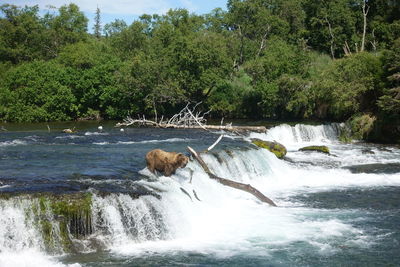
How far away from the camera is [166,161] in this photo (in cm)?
1842

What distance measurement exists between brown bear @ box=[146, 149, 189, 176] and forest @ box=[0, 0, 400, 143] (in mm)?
18014

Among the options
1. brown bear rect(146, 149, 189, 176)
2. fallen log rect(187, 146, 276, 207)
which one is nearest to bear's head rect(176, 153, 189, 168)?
brown bear rect(146, 149, 189, 176)

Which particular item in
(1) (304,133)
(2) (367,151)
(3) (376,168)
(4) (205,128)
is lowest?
(3) (376,168)

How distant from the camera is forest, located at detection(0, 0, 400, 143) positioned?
36062mm

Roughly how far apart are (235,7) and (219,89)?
1120cm

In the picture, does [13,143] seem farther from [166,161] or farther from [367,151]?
[367,151]

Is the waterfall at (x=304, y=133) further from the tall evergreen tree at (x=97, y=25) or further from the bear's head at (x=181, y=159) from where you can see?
the tall evergreen tree at (x=97, y=25)

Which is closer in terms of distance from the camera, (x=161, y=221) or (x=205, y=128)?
(x=161, y=221)

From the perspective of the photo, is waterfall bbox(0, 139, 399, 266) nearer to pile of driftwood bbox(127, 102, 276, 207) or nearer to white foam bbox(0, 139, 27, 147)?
pile of driftwood bbox(127, 102, 276, 207)

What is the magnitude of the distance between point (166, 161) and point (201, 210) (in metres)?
2.52

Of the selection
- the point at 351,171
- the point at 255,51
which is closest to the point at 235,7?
the point at 255,51

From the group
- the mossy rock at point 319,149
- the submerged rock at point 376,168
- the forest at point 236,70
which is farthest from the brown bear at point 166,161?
the forest at point 236,70

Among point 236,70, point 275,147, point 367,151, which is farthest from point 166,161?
point 236,70

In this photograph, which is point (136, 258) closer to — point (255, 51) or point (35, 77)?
point (35, 77)
